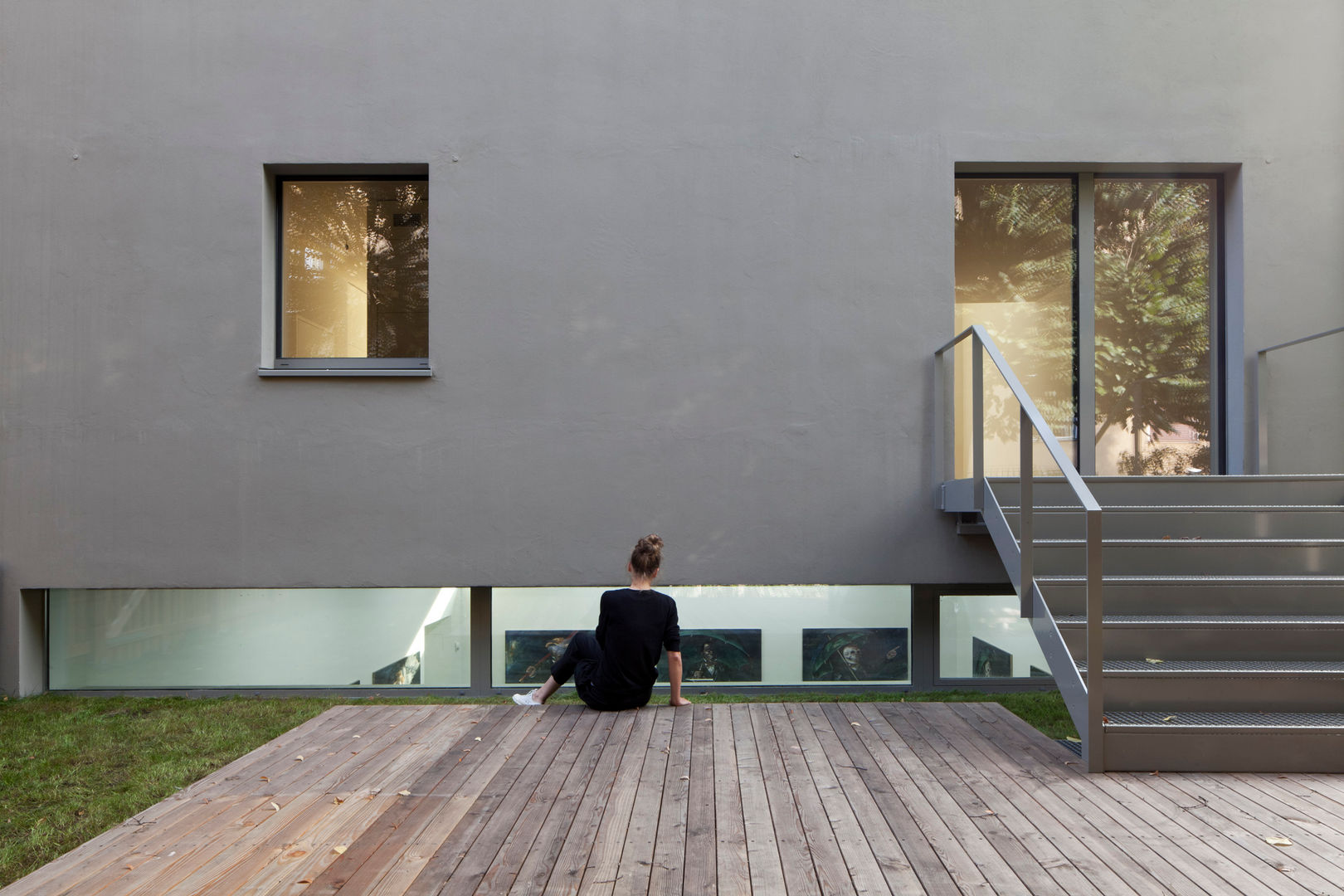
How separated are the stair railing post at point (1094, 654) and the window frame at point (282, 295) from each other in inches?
153

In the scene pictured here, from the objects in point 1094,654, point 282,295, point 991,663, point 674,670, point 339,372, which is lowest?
point 991,663

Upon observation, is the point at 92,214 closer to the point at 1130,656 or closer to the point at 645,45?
the point at 645,45

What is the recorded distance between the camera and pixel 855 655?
5.57m

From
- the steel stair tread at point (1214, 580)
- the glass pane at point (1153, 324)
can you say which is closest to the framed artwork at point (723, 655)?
the steel stair tread at point (1214, 580)

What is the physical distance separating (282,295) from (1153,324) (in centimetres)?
594

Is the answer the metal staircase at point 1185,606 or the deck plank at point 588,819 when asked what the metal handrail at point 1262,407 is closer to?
the metal staircase at point 1185,606

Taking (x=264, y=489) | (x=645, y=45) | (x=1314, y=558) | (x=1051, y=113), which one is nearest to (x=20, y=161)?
(x=264, y=489)

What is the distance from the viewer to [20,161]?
17.5 ft

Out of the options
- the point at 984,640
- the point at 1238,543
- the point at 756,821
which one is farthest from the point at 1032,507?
A: the point at 756,821

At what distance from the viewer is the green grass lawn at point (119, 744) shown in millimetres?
3137

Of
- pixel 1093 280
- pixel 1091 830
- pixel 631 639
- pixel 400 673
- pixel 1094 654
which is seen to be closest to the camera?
pixel 1091 830

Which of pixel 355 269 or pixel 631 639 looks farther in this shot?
pixel 355 269

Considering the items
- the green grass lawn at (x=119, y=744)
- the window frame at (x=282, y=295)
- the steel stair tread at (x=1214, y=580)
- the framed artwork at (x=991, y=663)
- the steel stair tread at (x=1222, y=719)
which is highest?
the window frame at (x=282, y=295)

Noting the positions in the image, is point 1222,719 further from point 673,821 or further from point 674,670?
point 674,670
